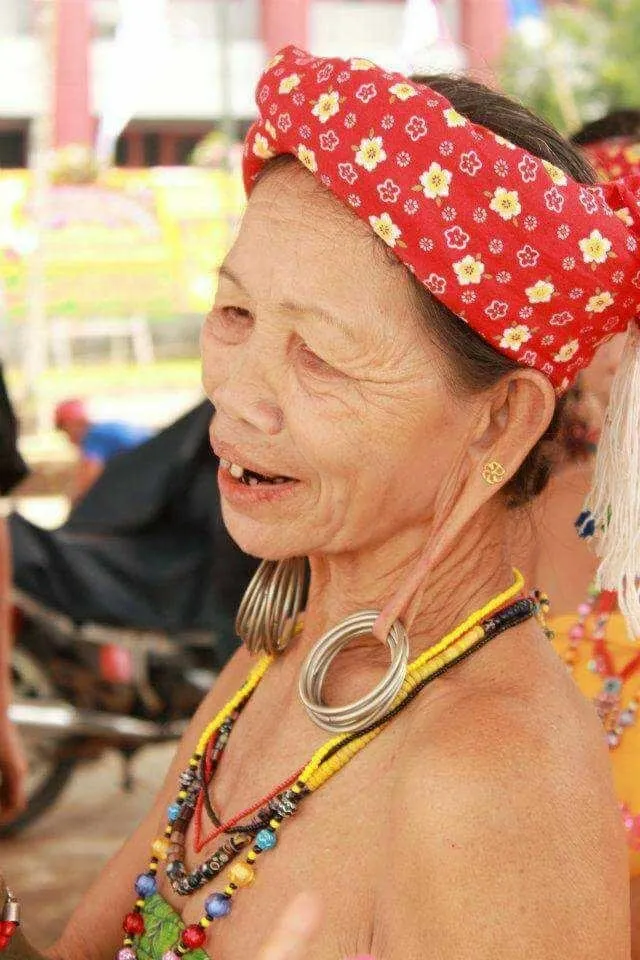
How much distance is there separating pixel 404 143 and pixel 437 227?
0.10m

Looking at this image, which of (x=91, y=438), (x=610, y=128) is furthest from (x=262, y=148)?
(x=91, y=438)

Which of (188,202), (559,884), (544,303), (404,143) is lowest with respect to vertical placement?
(188,202)

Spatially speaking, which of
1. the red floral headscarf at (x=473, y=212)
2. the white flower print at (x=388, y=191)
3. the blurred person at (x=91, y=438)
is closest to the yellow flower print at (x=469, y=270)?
the red floral headscarf at (x=473, y=212)

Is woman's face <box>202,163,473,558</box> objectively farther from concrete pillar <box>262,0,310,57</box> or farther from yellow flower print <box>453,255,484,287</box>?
concrete pillar <box>262,0,310,57</box>

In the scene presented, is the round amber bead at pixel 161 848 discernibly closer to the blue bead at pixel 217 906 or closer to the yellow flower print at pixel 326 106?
the blue bead at pixel 217 906

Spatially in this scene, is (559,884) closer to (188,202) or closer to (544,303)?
(544,303)

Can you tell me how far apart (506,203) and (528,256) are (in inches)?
2.5

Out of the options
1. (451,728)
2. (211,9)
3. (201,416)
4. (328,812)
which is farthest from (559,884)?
(211,9)

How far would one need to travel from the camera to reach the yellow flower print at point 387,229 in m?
1.50

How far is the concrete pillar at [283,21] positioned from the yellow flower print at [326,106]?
21254 millimetres

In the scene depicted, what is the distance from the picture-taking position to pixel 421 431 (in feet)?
5.13

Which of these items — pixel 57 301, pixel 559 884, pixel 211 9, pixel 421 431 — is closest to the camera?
pixel 559 884

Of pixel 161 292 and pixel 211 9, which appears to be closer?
pixel 161 292

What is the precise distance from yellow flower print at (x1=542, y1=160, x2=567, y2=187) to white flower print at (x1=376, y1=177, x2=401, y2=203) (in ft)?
0.56
